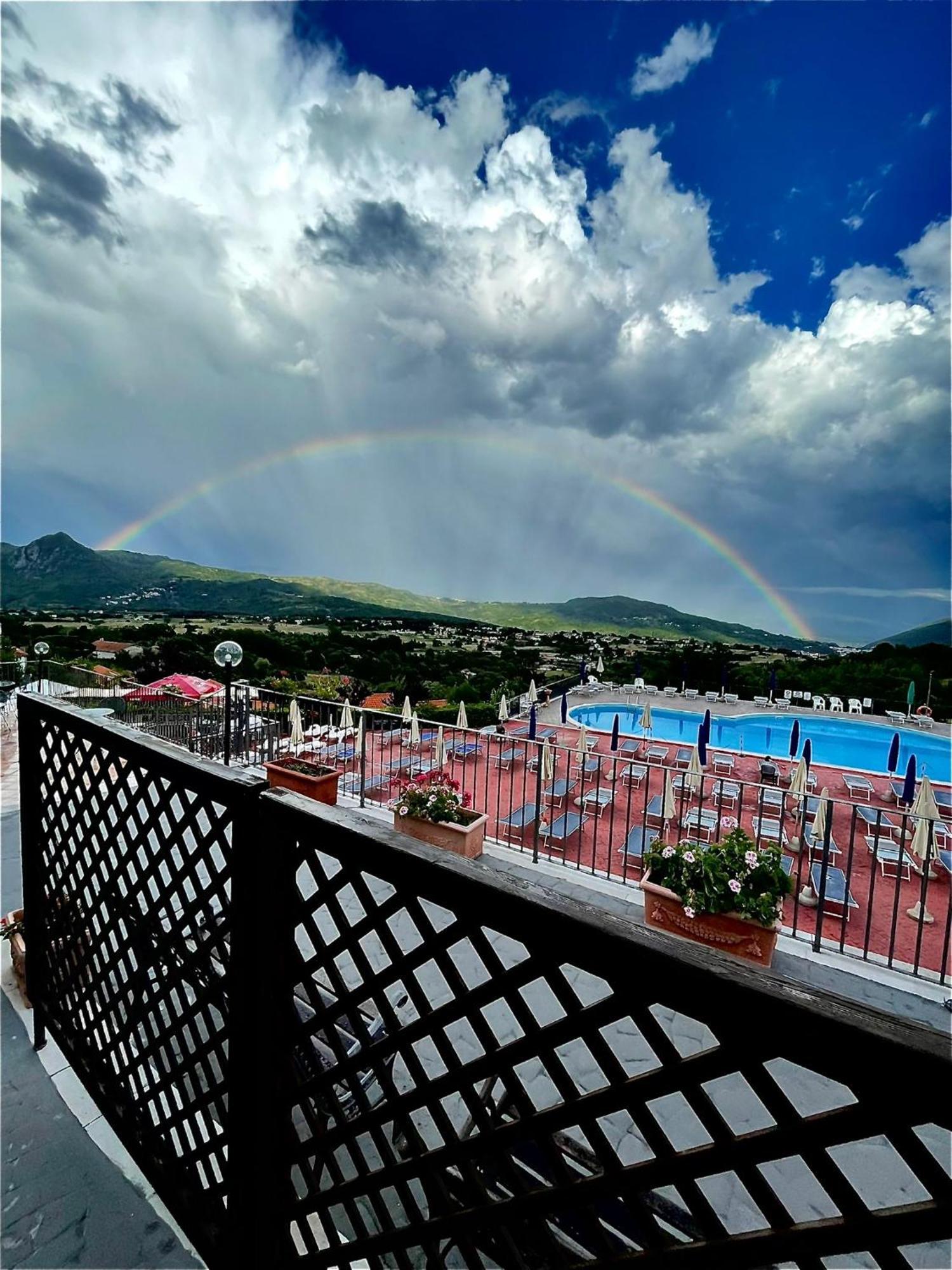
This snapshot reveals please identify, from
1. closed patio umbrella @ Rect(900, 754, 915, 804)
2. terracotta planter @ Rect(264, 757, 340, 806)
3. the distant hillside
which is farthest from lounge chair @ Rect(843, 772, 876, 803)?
the distant hillside

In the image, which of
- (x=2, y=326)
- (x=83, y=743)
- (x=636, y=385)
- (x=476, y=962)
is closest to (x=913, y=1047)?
(x=83, y=743)

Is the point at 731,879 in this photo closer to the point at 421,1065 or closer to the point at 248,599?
the point at 421,1065

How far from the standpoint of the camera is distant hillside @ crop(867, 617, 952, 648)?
29.4 metres

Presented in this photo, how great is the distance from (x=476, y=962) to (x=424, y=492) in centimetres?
3867

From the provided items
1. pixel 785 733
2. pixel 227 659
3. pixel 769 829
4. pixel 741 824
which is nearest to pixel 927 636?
pixel 785 733

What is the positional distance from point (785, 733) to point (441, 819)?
705 inches

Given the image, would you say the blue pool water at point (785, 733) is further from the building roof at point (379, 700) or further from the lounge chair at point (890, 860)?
the lounge chair at point (890, 860)

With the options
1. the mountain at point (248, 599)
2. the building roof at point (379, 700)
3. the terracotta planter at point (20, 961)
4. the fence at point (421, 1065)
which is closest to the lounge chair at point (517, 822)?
the fence at point (421, 1065)

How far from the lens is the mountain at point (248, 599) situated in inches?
2077

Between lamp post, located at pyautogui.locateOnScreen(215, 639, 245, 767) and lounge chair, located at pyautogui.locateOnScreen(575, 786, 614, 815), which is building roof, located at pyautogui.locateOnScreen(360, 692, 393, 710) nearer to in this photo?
lounge chair, located at pyautogui.locateOnScreen(575, 786, 614, 815)

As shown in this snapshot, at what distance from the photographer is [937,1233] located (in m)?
0.49

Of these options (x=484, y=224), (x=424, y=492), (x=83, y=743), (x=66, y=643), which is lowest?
(x=66, y=643)

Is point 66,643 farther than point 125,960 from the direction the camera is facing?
Yes

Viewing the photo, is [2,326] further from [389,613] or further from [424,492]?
[389,613]
